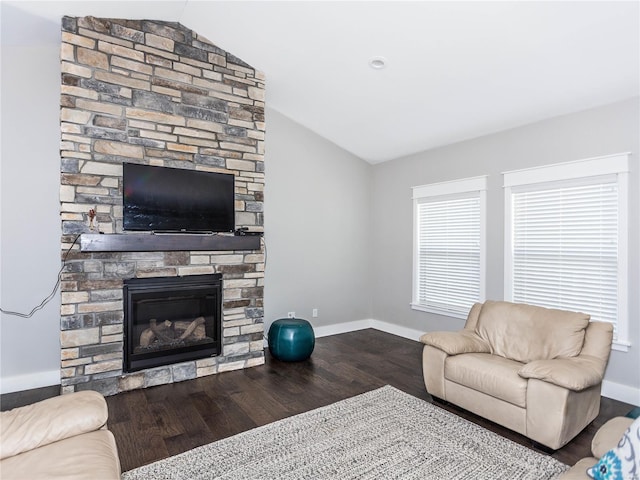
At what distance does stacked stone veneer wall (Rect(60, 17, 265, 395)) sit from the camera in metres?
3.18

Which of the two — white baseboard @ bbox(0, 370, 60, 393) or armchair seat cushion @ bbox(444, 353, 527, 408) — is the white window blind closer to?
armchair seat cushion @ bbox(444, 353, 527, 408)

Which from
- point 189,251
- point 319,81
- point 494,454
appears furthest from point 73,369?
point 319,81

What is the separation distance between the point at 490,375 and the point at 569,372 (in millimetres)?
506

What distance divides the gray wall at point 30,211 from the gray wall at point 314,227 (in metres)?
2.27

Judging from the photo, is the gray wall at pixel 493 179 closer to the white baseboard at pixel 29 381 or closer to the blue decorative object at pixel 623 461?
the blue decorative object at pixel 623 461

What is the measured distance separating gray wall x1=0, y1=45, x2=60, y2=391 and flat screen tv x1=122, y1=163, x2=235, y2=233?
2.82 ft

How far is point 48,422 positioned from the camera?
5.33 ft

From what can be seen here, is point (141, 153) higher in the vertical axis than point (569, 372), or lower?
higher

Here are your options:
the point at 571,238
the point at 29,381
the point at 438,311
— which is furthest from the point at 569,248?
the point at 29,381

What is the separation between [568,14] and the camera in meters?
2.61

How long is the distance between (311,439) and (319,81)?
3.46m

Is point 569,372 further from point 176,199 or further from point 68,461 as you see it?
point 176,199

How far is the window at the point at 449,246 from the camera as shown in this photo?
4504 mm

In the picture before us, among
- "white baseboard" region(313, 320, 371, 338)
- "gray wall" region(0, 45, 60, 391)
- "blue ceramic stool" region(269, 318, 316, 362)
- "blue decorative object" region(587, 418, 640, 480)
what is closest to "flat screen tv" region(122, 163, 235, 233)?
"gray wall" region(0, 45, 60, 391)
